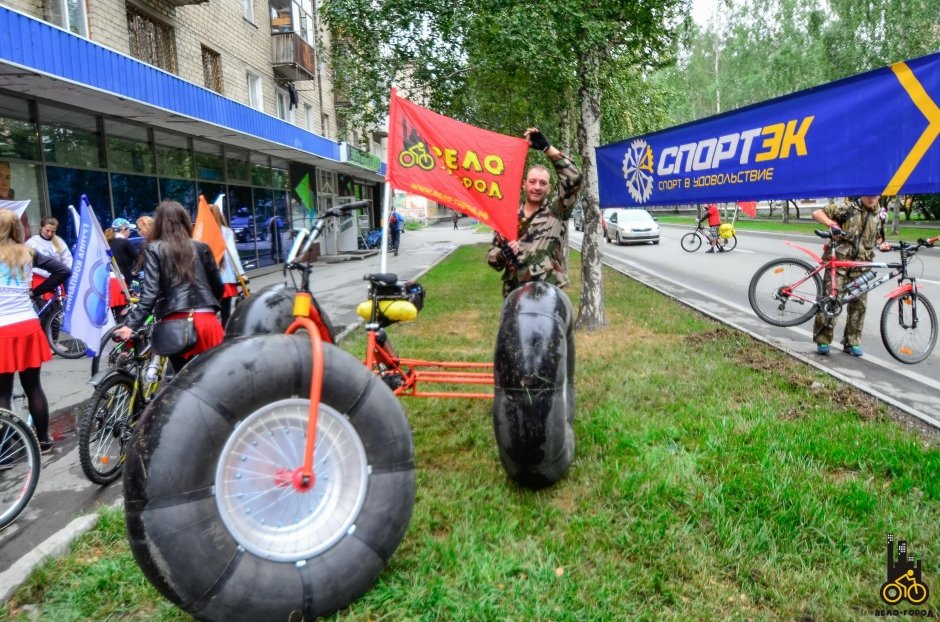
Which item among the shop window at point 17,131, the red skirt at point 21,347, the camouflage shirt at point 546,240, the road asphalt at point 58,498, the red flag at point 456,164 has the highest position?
the shop window at point 17,131

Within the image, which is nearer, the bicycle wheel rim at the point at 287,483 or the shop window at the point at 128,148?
the bicycle wheel rim at the point at 287,483

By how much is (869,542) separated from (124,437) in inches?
184

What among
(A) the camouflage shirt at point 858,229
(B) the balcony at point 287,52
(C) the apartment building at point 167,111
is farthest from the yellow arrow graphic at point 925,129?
(B) the balcony at point 287,52

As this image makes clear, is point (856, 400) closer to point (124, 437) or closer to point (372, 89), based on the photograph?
point (124, 437)

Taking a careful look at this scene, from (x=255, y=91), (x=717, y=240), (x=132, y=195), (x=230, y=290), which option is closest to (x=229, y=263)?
(x=230, y=290)

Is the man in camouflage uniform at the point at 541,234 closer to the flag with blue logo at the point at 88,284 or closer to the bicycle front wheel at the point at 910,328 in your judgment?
the flag with blue logo at the point at 88,284

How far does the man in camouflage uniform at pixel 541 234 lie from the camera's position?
4.20 metres

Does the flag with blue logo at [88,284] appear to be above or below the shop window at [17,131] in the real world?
below

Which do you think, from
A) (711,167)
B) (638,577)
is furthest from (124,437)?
(711,167)

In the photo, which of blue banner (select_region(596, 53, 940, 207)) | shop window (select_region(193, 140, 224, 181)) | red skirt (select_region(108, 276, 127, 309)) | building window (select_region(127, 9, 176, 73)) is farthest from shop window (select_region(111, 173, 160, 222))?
blue banner (select_region(596, 53, 940, 207))

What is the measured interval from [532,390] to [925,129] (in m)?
2.65

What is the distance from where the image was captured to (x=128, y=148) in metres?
13.4

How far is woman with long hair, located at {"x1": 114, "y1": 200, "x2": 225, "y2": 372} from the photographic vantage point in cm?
435

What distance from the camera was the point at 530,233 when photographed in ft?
14.1
